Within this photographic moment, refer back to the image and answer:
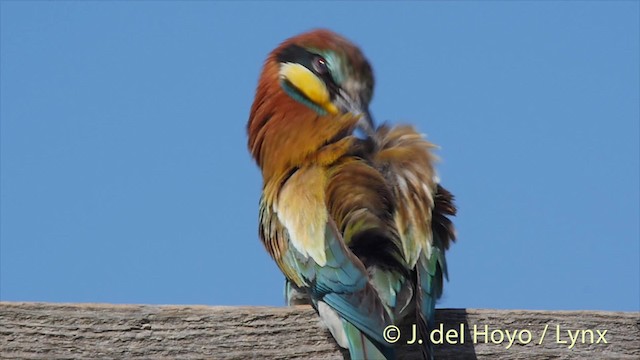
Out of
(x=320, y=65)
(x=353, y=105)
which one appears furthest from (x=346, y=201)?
(x=320, y=65)

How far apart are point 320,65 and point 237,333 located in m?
1.70

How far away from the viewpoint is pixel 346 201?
3.11m

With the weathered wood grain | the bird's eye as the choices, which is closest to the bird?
the bird's eye

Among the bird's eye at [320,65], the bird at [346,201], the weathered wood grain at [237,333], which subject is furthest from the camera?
the bird's eye at [320,65]

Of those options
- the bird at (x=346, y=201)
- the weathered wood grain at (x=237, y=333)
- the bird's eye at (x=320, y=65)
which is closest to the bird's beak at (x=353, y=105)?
the bird at (x=346, y=201)

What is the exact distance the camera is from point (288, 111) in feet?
12.7

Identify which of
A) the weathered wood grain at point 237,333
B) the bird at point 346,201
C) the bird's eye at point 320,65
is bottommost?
the weathered wood grain at point 237,333

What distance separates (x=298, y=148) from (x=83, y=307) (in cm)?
130

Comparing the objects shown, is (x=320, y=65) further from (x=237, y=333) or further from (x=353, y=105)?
(x=237, y=333)

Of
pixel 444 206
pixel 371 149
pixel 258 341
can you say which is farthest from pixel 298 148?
pixel 258 341

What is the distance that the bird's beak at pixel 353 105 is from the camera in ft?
11.9

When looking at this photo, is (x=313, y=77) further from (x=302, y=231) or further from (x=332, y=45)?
(x=302, y=231)

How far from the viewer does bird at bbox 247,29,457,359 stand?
9.20 ft

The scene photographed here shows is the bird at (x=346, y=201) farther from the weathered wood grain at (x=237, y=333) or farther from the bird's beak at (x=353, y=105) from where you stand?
the weathered wood grain at (x=237, y=333)
